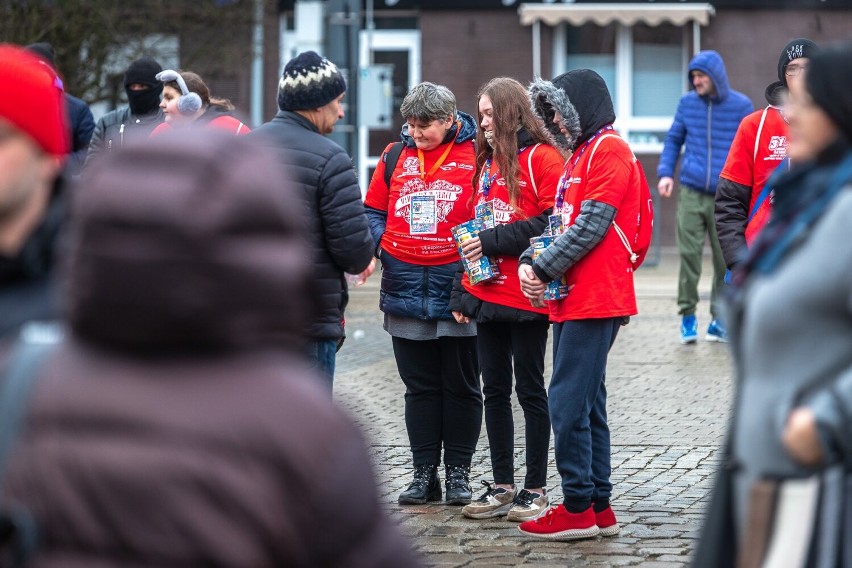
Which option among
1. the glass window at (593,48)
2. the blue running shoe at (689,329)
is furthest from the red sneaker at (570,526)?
the glass window at (593,48)

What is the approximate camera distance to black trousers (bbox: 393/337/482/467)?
6.68 meters

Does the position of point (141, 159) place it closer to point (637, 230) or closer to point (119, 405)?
point (119, 405)

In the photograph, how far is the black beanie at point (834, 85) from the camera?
290 centimetres

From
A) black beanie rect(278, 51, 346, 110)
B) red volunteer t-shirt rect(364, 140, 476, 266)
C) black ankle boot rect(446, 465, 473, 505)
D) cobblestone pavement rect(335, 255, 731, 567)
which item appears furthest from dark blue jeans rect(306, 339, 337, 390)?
black ankle boot rect(446, 465, 473, 505)

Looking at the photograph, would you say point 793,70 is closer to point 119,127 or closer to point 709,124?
point 119,127

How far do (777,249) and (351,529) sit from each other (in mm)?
1406

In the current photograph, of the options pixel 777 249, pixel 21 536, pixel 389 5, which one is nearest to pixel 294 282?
pixel 21 536

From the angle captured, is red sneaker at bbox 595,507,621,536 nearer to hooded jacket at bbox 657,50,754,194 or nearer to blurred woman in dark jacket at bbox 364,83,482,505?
blurred woman in dark jacket at bbox 364,83,482,505

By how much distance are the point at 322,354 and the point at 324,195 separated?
639 millimetres

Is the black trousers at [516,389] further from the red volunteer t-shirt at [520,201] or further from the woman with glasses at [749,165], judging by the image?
the woman with glasses at [749,165]

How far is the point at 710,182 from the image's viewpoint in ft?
36.8

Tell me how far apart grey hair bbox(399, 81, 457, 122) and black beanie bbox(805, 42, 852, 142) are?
3596mm

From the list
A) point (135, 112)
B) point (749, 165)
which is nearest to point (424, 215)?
point (749, 165)

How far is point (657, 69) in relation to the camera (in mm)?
21938
